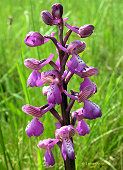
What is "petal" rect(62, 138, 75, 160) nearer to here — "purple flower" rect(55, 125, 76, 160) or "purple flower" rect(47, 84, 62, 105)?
"purple flower" rect(55, 125, 76, 160)

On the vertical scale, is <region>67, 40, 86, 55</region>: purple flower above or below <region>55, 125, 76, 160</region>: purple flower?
above

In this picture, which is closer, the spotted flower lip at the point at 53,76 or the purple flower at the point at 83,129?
the spotted flower lip at the point at 53,76

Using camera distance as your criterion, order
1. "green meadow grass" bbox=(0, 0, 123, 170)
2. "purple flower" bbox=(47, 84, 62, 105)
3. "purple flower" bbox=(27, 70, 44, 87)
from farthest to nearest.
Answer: "green meadow grass" bbox=(0, 0, 123, 170) → "purple flower" bbox=(27, 70, 44, 87) → "purple flower" bbox=(47, 84, 62, 105)

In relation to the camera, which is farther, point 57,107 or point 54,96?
point 57,107

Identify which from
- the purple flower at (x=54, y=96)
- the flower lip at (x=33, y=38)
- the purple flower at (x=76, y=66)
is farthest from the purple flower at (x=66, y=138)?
the flower lip at (x=33, y=38)

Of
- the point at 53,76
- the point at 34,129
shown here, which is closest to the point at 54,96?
the point at 53,76

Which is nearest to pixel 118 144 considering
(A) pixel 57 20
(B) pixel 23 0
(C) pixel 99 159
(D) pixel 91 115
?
(C) pixel 99 159

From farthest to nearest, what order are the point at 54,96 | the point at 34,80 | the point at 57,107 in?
the point at 57,107 < the point at 34,80 < the point at 54,96

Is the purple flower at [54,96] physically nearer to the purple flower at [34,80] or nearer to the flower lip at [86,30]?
the purple flower at [34,80]

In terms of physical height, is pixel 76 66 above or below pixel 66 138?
above

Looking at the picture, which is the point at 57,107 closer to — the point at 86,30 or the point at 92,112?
the point at 92,112

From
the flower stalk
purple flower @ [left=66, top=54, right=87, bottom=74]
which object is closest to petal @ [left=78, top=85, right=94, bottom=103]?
the flower stalk
